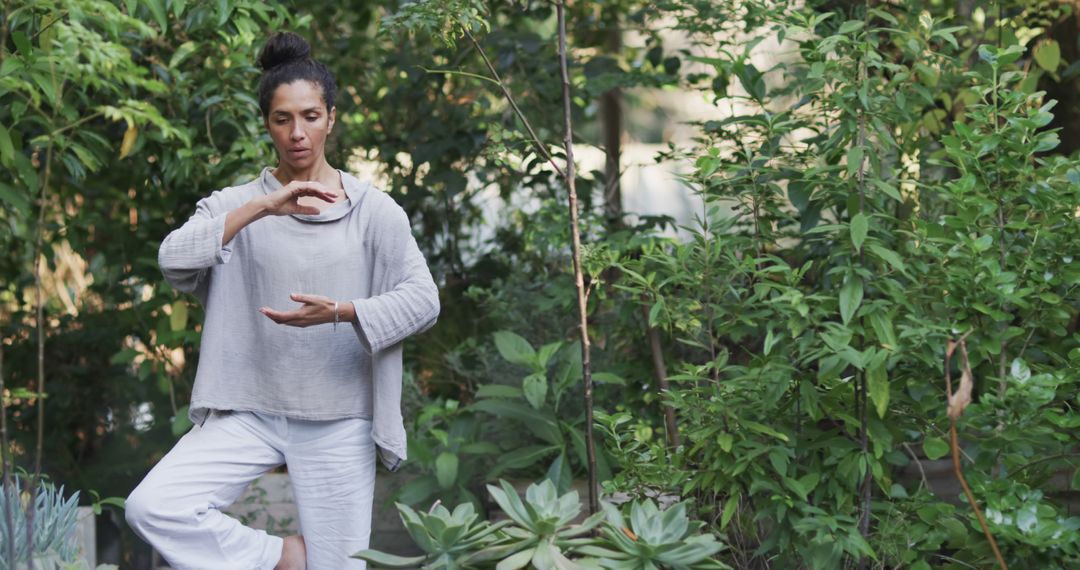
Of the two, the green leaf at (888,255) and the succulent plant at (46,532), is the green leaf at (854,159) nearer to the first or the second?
the green leaf at (888,255)

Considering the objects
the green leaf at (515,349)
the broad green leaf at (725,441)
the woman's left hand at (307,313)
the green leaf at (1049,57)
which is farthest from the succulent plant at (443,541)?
the green leaf at (1049,57)

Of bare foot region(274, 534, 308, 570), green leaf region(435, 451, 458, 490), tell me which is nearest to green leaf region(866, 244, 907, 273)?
bare foot region(274, 534, 308, 570)

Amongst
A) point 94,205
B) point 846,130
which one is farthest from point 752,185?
point 94,205

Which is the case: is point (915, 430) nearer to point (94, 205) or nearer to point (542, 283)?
point (542, 283)

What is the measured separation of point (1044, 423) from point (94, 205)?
410 centimetres

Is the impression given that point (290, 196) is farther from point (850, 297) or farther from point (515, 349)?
point (515, 349)

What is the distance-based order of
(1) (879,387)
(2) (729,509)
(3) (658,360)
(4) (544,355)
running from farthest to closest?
(3) (658,360)
(4) (544,355)
(2) (729,509)
(1) (879,387)

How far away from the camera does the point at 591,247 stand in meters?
3.25

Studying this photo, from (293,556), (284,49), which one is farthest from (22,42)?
(293,556)

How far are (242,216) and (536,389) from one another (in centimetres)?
169

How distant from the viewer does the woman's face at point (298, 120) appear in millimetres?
2545

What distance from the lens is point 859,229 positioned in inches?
104

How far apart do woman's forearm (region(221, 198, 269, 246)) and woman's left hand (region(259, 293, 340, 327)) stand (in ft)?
0.63

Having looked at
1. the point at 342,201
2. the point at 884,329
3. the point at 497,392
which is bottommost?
the point at 497,392
